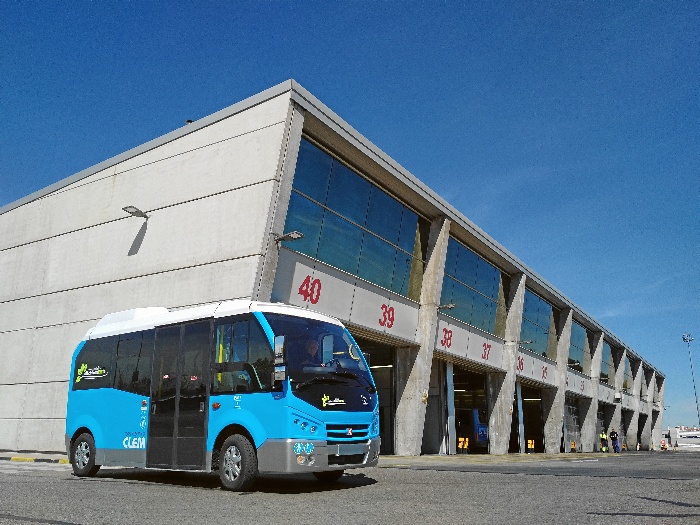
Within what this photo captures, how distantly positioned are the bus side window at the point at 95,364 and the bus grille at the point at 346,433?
210 inches

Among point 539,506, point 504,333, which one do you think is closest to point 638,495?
point 539,506

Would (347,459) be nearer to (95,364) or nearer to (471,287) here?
(95,364)

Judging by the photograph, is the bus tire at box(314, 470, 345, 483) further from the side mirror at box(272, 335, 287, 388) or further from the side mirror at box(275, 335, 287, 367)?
the side mirror at box(275, 335, 287, 367)

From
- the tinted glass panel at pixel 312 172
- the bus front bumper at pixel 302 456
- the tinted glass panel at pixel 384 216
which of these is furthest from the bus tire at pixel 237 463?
the tinted glass panel at pixel 384 216

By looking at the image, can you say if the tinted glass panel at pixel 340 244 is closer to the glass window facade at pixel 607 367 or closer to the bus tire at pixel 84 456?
the bus tire at pixel 84 456

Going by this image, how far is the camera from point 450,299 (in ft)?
97.0

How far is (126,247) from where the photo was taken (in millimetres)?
21812

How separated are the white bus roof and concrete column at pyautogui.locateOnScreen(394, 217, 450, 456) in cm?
1443

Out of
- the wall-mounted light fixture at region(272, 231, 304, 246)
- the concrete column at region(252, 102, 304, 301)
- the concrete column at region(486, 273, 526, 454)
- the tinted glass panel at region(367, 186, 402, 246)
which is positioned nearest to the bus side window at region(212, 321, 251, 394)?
the concrete column at region(252, 102, 304, 301)

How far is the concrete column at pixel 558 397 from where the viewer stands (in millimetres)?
42188

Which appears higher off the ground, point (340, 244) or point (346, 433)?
point (340, 244)

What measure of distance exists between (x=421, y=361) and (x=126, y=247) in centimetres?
1233

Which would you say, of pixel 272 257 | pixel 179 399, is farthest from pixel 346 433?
pixel 272 257

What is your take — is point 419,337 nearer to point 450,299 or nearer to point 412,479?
point 450,299
